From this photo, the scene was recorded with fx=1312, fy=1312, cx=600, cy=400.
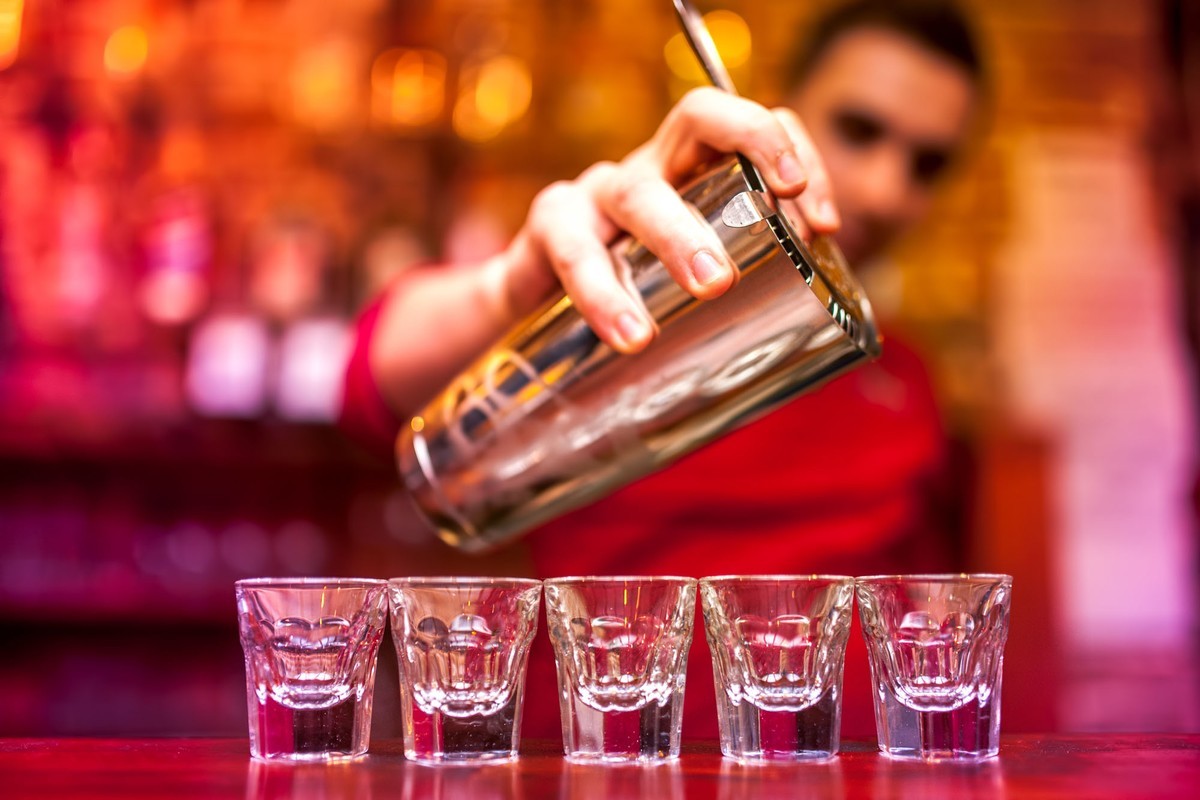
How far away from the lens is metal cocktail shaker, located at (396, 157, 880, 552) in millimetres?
711

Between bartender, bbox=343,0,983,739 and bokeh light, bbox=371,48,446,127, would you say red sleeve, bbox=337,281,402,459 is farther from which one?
bokeh light, bbox=371,48,446,127

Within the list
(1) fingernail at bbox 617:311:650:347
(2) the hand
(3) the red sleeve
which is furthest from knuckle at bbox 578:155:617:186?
(3) the red sleeve

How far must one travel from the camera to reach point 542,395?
0.85m

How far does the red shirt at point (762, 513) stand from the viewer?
5.27ft

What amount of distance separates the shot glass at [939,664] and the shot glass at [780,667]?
0.03 m

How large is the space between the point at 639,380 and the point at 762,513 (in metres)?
0.88

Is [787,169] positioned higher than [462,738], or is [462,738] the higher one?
[787,169]

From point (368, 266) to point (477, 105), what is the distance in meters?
0.41

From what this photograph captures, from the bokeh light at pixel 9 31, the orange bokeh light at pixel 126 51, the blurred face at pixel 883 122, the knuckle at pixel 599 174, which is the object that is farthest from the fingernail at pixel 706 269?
the orange bokeh light at pixel 126 51

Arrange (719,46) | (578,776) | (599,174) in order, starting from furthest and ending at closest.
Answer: (719,46) → (599,174) → (578,776)

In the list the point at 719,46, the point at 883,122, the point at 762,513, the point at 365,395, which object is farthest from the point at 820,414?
the point at 719,46

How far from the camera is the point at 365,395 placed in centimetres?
143

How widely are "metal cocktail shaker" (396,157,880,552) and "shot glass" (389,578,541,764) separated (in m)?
0.17

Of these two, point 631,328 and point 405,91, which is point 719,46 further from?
point 631,328
